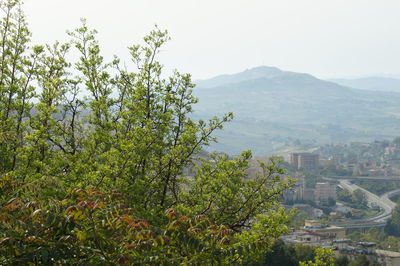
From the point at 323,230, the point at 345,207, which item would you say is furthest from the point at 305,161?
the point at 323,230

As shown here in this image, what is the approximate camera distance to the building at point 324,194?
124250mm

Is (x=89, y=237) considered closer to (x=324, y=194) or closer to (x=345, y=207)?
(x=345, y=207)

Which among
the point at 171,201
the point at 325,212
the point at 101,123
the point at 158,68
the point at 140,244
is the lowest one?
the point at 325,212

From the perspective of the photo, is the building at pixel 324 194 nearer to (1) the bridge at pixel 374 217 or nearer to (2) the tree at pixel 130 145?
(1) the bridge at pixel 374 217

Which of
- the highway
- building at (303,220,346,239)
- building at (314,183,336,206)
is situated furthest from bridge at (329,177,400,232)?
building at (303,220,346,239)

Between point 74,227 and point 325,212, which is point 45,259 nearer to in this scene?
point 74,227

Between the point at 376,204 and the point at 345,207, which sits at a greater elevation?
the point at 345,207

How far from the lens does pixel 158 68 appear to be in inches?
552

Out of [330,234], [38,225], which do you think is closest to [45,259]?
[38,225]

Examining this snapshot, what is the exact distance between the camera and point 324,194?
128125mm

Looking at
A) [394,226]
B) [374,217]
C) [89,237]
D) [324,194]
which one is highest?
[89,237]

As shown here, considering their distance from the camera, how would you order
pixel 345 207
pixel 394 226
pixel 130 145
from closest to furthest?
1. pixel 130 145
2. pixel 394 226
3. pixel 345 207

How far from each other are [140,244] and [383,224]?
335ft

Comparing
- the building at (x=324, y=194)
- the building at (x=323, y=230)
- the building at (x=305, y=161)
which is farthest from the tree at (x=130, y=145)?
the building at (x=305, y=161)
